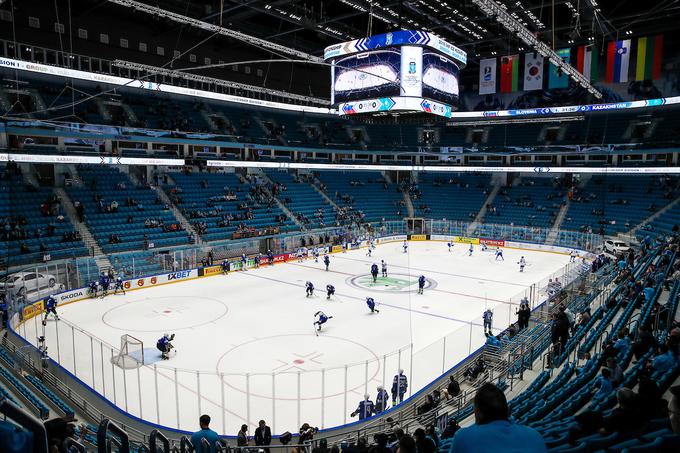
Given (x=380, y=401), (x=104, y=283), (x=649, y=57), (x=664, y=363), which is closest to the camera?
(x=664, y=363)

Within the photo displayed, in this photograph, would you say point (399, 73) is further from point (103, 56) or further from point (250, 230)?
point (103, 56)

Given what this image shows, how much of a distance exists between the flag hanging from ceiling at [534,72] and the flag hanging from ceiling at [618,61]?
5047 millimetres

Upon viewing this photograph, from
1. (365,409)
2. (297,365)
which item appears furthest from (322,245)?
(365,409)

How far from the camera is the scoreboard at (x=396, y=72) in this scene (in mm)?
19906

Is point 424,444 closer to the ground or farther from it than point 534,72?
closer to the ground

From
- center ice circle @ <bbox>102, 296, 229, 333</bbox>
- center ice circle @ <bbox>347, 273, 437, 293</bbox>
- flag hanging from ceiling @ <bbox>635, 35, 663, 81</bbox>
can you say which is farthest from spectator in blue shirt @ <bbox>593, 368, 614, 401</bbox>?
flag hanging from ceiling @ <bbox>635, 35, 663, 81</bbox>

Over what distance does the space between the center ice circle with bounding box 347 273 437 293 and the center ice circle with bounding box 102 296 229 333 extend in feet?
27.4

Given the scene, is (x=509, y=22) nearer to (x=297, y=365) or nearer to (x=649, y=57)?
(x=297, y=365)

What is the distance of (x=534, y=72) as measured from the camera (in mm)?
39281

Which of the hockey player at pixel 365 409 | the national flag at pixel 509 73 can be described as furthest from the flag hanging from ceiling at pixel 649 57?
the hockey player at pixel 365 409

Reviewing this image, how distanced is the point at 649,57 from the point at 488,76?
39.9 ft

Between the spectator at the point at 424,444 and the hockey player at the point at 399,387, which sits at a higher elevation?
the spectator at the point at 424,444

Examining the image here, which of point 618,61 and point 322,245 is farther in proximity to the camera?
point 322,245

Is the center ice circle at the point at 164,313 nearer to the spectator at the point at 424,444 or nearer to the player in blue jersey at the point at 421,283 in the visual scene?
the player in blue jersey at the point at 421,283
